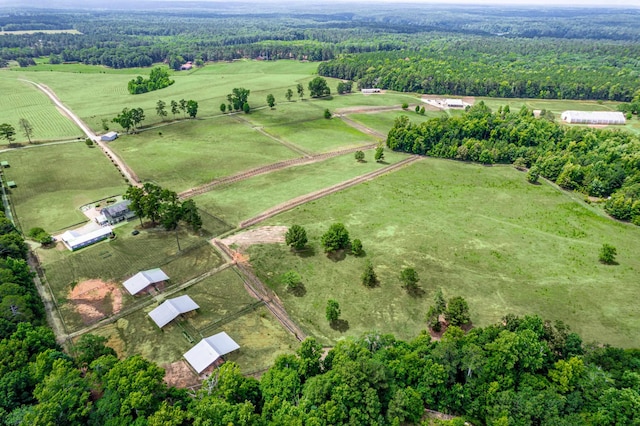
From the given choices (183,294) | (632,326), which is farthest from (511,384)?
(183,294)

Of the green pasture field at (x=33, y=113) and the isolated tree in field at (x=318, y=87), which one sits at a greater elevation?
the isolated tree in field at (x=318, y=87)

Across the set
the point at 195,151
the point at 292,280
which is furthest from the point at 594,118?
the point at 195,151

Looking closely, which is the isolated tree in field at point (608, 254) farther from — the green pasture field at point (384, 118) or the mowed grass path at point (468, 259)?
the green pasture field at point (384, 118)

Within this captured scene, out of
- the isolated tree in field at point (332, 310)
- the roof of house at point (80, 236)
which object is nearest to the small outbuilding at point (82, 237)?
the roof of house at point (80, 236)

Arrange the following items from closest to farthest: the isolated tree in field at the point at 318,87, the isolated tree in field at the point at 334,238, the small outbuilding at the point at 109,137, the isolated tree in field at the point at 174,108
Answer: the isolated tree in field at the point at 334,238
the small outbuilding at the point at 109,137
the isolated tree in field at the point at 174,108
the isolated tree in field at the point at 318,87

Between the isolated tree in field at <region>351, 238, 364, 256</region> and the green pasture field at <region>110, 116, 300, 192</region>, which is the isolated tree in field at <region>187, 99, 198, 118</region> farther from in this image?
the isolated tree in field at <region>351, 238, 364, 256</region>

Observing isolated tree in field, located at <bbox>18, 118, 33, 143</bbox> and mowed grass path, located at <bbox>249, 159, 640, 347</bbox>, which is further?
isolated tree in field, located at <bbox>18, 118, 33, 143</bbox>

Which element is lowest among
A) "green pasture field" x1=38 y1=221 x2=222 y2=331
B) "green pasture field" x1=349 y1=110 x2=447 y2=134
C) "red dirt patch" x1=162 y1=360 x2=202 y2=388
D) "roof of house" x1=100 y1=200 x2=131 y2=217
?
"red dirt patch" x1=162 y1=360 x2=202 y2=388

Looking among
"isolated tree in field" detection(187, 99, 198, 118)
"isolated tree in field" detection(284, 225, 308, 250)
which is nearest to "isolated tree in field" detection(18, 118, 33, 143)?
"isolated tree in field" detection(187, 99, 198, 118)
